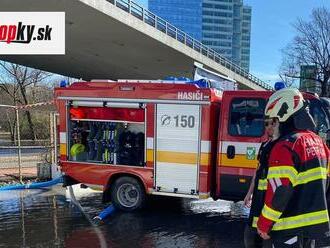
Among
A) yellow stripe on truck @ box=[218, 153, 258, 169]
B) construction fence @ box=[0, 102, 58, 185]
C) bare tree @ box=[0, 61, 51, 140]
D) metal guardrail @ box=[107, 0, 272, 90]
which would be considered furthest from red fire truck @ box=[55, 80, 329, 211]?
bare tree @ box=[0, 61, 51, 140]

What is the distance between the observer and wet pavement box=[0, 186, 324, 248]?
7.28 meters

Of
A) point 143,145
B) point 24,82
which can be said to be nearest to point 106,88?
point 143,145

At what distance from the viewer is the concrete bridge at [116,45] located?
2623 centimetres

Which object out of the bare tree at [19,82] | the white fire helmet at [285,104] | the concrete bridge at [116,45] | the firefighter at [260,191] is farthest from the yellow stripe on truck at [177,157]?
the bare tree at [19,82]

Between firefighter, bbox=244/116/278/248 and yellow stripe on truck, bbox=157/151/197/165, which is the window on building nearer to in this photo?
yellow stripe on truck, bbox=157/151/197/165

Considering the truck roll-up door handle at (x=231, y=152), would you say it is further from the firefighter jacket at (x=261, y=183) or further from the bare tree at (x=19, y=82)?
the bare tree at (x=19, y=82)

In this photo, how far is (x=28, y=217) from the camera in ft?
29.2

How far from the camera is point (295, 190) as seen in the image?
139 inches

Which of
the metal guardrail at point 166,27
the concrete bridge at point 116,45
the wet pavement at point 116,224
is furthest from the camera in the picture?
the metal guardrail at point 166,27

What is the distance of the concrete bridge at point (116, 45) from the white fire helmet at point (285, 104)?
2176 centimetres

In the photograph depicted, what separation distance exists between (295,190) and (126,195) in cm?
618

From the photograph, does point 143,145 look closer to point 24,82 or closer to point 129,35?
point 129,35

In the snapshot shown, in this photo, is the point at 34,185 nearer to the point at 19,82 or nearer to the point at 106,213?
the point at 106,213

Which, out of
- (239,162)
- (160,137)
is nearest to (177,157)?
(160,137)
